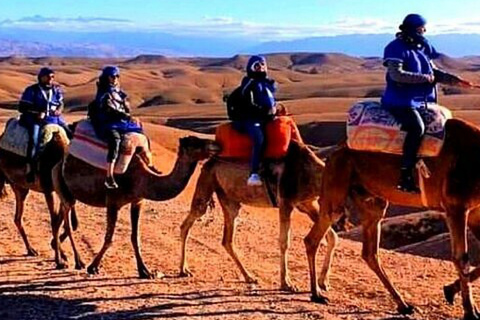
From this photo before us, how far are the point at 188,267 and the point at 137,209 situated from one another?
3.80ft

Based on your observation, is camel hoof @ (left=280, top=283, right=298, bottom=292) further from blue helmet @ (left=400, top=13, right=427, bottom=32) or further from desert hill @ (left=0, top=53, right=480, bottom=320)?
blue helmet @ (left=400, top=13, right=427, bottom=32)

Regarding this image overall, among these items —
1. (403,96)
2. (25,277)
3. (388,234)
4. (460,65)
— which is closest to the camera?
(403,96)

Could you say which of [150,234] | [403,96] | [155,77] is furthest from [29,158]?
[155,77]

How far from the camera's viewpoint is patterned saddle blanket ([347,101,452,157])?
966 centimetres

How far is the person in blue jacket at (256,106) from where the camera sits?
11.6m

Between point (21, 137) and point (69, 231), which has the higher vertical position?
point (21, 137)

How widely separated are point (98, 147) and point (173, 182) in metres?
1.35

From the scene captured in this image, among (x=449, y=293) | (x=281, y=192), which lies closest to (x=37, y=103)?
(x=281, y=192)

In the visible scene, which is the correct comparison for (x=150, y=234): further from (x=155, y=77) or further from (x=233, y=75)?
(x=155, y=77)

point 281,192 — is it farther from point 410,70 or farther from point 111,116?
point 410,70

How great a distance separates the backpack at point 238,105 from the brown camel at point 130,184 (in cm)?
45

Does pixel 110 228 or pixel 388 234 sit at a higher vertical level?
pixel 110 228

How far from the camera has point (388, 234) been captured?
22.5 meters

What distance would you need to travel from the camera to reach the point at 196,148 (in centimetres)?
1165
